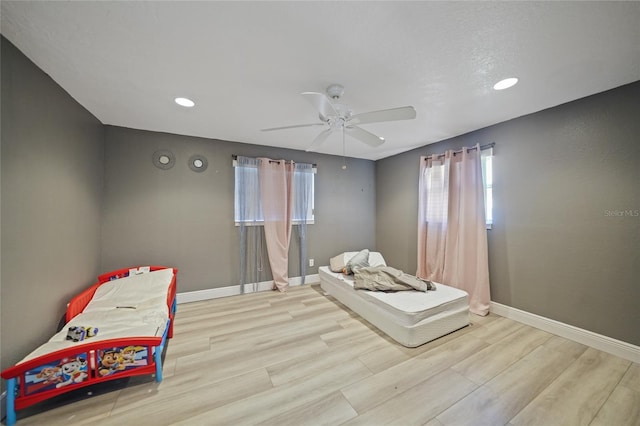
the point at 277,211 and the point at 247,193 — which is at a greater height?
the point at 247,193

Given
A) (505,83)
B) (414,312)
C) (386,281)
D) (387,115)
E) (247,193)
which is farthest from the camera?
(247,193)

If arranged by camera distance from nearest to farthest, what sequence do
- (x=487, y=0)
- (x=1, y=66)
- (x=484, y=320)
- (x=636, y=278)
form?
1. (x=487, y=0)
2. (x=1, y=66)
3. (x=636, y=278)
4. (x=484, y=320)

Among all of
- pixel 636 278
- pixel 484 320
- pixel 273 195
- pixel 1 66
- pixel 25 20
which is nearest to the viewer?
pixel 25 20

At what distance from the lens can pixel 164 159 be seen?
10.2ft

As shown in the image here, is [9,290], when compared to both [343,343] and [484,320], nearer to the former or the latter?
[343,343]

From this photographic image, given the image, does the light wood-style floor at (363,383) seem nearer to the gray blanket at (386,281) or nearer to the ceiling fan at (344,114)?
the gray blanket at (386,281)

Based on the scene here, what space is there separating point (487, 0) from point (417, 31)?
35 cm

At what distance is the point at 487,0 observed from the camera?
3.84ft

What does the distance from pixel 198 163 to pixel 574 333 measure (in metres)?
5.02

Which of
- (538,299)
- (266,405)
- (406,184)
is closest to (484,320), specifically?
(538,299)

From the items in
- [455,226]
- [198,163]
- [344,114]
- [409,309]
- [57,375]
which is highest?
[344,114]

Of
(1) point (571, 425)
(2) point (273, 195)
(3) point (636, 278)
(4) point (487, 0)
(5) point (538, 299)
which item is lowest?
(1) point (571, 425)

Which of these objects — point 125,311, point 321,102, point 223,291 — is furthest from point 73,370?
point 321,102

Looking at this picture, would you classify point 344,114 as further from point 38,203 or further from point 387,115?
point 38,203
